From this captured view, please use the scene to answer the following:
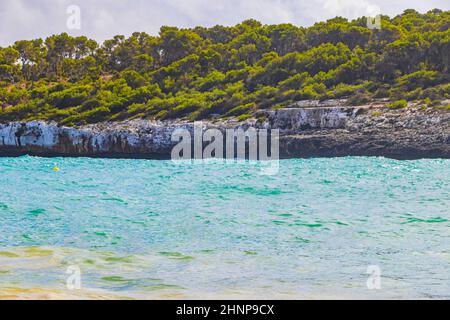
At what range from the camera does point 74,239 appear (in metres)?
11.7

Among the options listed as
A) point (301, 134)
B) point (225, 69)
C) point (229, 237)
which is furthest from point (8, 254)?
point (225, 69)

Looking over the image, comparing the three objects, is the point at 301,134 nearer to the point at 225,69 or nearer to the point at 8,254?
the point at 225,69

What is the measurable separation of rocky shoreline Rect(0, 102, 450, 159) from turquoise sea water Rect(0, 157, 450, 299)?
13.6 meters

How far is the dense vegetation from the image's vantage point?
1845 inches

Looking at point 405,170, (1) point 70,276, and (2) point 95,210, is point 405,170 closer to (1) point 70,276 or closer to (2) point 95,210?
(2) point 95,210

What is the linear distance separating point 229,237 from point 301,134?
28540 millimetres

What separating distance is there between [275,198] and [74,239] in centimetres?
781

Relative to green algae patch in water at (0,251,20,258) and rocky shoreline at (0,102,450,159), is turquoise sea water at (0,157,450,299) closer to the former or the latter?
green algae patch in water at (0,251,20,258)

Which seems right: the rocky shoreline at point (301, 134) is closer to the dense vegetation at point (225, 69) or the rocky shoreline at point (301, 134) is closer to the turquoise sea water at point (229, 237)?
the dense vegetation at point (225, 69)

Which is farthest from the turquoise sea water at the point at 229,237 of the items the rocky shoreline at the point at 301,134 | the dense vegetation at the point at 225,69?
the dense vegetation at the point at 225,69

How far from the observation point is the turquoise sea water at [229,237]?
773 cm

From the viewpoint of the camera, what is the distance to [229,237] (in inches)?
467

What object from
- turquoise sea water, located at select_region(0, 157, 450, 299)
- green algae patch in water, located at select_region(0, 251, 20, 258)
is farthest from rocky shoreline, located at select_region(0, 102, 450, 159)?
green algae patch in water, located at select_region(0, 251, 20, 258)

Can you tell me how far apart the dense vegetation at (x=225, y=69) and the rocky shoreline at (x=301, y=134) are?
234cm
